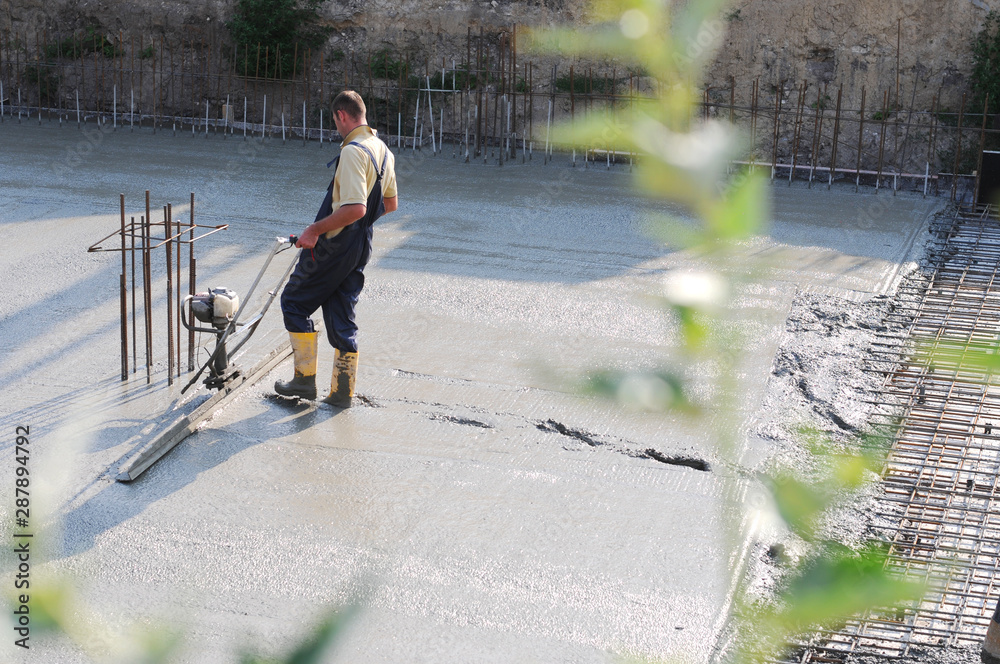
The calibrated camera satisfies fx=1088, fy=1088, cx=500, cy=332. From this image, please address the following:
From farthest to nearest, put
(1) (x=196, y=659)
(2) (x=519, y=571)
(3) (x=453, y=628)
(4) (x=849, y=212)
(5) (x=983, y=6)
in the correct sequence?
(5) (x=983, y=6)
(4) (x=849, y=212)
(2) (x=519, y=571)
(3) (x=453, y=628)
(1) (x=196, y=659)

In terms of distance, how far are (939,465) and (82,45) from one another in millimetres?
13511

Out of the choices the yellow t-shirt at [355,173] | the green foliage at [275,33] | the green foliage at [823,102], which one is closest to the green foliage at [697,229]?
the yellow t-shirt at [355,173]

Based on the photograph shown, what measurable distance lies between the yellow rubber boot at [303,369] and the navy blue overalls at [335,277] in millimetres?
59

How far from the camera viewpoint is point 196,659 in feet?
12.5

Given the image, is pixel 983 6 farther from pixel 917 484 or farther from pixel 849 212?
pixel 917 484

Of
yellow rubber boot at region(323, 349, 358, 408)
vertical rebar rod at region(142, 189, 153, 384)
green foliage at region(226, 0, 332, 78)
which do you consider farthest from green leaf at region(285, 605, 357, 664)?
green foliage at region(226, 0, 332, 78)

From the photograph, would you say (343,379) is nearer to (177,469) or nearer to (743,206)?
(177,469)

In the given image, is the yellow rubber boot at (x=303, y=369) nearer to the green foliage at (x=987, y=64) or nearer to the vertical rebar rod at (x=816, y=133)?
the vertical rebar rod at (x=816, y=133)

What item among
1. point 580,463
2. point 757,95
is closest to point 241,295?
point 580,463

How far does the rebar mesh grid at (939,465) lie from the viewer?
4371 millimetres

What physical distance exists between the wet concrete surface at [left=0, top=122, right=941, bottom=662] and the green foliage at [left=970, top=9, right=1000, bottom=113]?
12.3 ft

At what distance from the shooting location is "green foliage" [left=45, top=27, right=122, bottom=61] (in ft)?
50.9

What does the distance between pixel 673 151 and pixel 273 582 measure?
3.78 meters

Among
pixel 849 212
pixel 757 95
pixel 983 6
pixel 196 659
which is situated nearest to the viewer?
pixel 196 659
